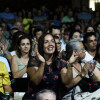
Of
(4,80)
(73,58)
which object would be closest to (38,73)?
(73,58)

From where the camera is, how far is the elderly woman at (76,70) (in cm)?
411

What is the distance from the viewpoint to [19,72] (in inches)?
198

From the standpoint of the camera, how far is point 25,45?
18.6ft

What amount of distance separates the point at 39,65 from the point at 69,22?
6846mm

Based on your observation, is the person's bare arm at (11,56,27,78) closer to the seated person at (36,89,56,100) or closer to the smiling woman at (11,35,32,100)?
the smiling woman at (11,35,32,100)

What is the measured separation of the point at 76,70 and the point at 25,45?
58.8 inches

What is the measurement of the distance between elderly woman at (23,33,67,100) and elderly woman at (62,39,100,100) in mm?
119

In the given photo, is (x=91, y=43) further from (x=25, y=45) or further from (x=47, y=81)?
(x=47, y=81)

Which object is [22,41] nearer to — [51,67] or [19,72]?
[19,72]

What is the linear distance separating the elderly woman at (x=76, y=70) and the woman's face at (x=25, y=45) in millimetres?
1250

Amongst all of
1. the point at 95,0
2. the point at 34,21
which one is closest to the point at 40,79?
the point at 34,21

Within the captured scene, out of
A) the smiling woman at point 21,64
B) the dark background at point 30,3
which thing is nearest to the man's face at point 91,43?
the smiling woman at point 21,64

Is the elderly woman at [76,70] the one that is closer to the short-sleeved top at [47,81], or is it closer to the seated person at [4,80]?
the short-sleeved top at [47,81]

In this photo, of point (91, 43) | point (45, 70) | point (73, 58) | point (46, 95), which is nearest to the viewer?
point (46, 95)
